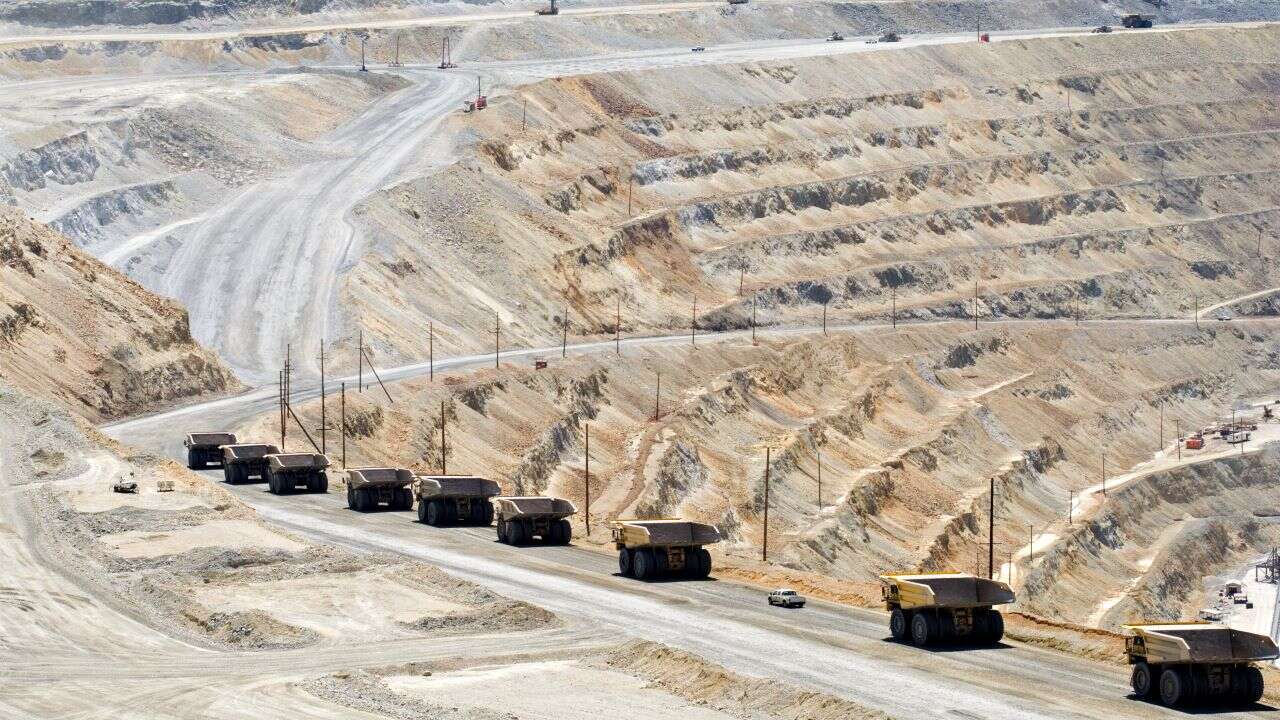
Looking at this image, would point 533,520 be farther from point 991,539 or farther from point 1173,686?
point 1173,686

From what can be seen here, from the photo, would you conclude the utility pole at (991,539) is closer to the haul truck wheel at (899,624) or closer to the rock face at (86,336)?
the haul truck wheel at (899,624)

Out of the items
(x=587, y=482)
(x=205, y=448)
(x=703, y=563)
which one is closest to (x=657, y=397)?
(x=205, y=448)

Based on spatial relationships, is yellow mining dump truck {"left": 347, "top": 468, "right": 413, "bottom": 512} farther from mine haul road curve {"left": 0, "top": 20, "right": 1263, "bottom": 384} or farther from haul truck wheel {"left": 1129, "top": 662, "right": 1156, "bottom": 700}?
haul truck wheel {"left": 1129, "top": 662, "right": 1156, "bottom": 700}

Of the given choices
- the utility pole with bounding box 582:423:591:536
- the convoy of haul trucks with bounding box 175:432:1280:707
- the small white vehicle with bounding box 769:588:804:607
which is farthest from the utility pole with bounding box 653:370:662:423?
the small white vehicle with bounding box 769:588:804:607

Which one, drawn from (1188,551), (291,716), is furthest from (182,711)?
(1188,551)

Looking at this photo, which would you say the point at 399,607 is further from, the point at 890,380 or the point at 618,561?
the point at 890,380

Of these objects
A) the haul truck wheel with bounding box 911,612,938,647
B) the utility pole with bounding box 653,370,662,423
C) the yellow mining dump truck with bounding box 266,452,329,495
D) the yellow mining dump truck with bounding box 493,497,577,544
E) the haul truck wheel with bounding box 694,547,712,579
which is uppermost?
the utility pole with bounding box 653,370,662,423

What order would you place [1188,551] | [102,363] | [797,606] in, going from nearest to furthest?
[797,606]
[102,363]
[1188,551]
